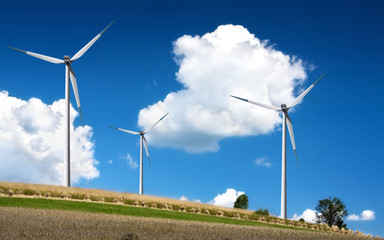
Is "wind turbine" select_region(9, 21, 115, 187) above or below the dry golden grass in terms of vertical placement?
above

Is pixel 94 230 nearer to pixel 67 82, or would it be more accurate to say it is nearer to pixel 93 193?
pixel 93 193

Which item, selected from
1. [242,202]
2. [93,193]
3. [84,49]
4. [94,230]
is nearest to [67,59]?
[84,49]

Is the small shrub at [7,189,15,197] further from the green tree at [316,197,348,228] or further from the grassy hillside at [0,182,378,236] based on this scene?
the green tree at [316,197,348,228]

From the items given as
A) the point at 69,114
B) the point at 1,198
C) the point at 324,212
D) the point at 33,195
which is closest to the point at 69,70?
the point at 69,114

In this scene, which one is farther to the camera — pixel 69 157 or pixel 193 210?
pixel 69 157

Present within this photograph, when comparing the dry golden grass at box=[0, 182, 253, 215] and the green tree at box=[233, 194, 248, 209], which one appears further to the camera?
the green tree at box=[233, 194, 248, 209]

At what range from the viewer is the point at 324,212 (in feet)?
237

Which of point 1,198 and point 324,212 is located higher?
point 1,198

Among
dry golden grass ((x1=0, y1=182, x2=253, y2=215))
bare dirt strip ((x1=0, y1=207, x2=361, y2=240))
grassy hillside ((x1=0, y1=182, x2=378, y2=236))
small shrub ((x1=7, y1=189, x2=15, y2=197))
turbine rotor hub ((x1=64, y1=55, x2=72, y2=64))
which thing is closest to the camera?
bare dirt strip ((x1=0, y1=207, x2=361, y2=240))

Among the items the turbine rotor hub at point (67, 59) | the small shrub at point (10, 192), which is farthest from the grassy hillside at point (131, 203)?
the turbine rotor hub at point (67, 59)

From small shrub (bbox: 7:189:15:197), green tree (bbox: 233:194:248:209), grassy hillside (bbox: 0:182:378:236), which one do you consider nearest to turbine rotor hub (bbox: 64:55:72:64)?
grassy hillside (bbox: 0:182:378:236)

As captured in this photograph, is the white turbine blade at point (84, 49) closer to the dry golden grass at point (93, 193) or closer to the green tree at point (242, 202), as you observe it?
the dry golden grass at point (93, 193)

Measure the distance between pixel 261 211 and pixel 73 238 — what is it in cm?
3394

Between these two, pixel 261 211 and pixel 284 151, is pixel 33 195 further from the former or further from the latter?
pixel 284 151
